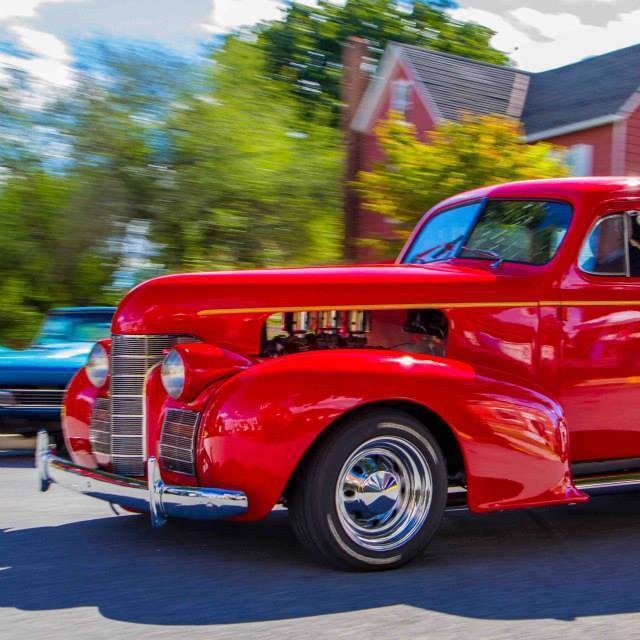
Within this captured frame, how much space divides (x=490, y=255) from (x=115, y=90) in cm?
1194

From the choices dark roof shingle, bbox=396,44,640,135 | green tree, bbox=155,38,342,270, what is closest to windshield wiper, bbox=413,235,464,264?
green tree, bbox=155,38,342,270

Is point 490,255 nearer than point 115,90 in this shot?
Yes

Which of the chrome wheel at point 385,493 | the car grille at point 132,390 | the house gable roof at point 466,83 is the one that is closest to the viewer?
the chrome wheel at point 385,493

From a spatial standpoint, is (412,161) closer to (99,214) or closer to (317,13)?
(99,214)

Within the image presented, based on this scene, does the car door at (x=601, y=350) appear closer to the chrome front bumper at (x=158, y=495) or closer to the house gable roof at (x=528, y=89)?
the chrome front bumper at (x=158, y=495)

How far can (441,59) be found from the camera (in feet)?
89.0

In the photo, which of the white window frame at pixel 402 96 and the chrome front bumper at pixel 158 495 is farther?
the white window frame at pixel 402 96

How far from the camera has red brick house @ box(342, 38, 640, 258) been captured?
73.4 ft

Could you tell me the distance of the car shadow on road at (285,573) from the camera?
12.7ft

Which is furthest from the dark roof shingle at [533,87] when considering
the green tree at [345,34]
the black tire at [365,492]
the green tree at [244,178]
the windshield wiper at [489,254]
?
the black tire at [365,492]

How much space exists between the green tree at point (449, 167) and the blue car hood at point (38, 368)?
25.1 ft

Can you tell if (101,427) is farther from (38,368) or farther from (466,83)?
(466,83)

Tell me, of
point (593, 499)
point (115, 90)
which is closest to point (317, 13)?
point (115, 90)

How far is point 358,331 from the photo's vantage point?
5059 mm
